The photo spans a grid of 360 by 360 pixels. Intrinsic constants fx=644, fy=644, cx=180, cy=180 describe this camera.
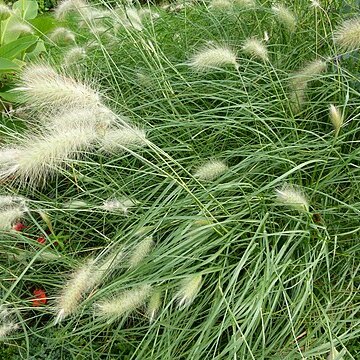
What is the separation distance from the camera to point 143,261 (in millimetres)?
2209

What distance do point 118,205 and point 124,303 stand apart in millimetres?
341

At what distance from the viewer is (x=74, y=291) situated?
1.99 metres

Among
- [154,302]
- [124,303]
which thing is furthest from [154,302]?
[124,303]

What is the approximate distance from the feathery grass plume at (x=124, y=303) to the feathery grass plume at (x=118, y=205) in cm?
28

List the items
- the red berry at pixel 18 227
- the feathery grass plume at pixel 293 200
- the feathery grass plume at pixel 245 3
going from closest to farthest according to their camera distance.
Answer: the feathery grass plume at pixel 293 200
the red berry at pixel 18 227
the feathery grass plume at pixel 245 3

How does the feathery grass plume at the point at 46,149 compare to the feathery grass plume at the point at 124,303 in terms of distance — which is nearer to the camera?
the feathery grass plume at the point at 46,149

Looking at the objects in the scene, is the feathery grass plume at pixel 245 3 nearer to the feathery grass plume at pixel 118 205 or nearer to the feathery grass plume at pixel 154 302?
the feathery grass plume at pixel 118 205

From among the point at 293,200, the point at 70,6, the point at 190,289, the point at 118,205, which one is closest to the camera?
the point at 190,289

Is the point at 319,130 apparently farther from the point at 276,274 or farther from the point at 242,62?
the point at 276,274

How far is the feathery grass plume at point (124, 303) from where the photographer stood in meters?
1.94

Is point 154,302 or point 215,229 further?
point 215,229

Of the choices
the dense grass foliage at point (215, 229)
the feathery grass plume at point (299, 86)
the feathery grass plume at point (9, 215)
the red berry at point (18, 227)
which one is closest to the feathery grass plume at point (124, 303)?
the dense grass foliage at point (215, 229)

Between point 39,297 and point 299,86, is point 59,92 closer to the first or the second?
point 39,297

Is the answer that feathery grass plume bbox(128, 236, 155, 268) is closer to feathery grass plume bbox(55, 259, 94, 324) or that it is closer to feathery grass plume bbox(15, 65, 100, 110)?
feathery grass plume bbox(55, 259, 94, 324)
